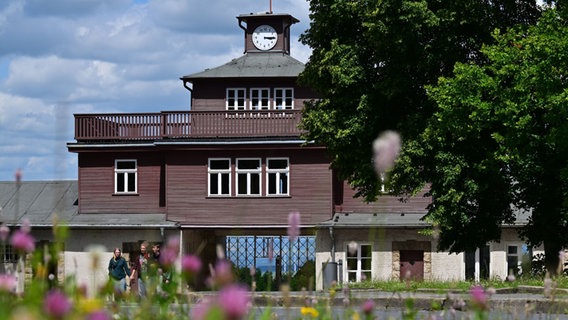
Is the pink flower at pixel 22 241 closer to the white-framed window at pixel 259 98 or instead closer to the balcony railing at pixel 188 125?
the balcony railing at pixel 188 125

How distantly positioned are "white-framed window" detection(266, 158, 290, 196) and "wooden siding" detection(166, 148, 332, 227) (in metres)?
0.18

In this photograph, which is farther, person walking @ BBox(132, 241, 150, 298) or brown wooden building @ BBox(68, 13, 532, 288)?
brown wooden building @ BBox(68, 13, 532, 288)

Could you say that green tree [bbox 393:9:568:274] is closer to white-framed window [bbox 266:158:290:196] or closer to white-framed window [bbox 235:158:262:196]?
white-framed window [bbox 266:158:290:196]

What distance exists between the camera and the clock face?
53.1 meters

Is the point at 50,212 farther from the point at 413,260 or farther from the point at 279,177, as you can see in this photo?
the point at 413,260

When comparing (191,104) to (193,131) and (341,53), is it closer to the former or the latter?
(193,131)

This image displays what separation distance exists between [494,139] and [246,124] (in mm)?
15917

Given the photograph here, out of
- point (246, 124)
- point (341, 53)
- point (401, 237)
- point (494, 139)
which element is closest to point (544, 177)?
point (494, 139)

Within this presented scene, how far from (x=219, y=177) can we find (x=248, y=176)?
4.05 ft

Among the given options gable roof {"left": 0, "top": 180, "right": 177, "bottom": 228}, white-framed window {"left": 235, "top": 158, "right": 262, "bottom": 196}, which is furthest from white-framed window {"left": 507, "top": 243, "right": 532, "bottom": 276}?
gable roof {"left": 0, "top": 180, "right": 177, "bottom": 228}

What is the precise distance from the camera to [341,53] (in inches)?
1383

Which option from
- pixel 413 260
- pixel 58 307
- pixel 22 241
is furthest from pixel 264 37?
pixel 58 307

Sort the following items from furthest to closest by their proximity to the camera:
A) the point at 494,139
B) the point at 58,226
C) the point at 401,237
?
the point at 401,237 < the point at 494,139 < the point at 58,226

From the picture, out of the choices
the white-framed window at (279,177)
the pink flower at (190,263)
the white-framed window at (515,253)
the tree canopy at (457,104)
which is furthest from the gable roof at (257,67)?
the pink flower at (190,263)
